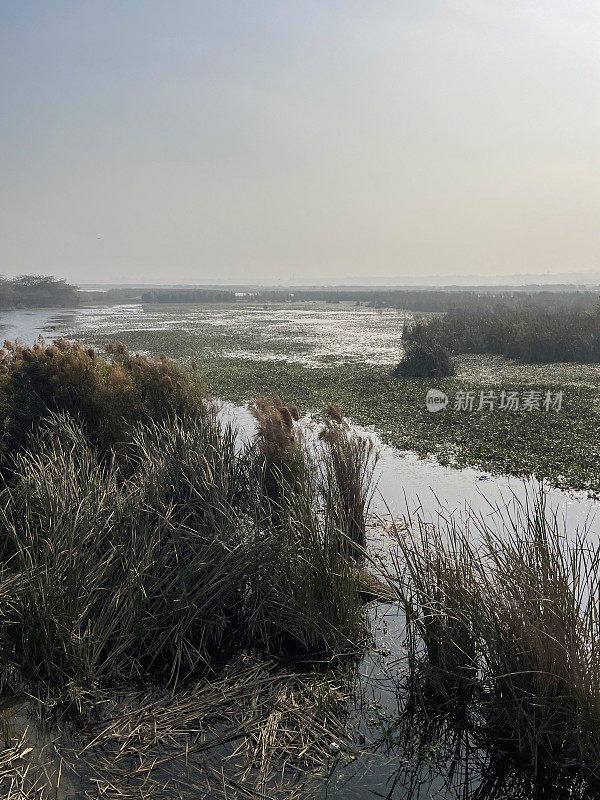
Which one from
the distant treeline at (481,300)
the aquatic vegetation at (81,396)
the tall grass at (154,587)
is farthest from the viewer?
the distant treeline at (481,300)

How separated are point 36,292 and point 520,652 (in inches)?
3738

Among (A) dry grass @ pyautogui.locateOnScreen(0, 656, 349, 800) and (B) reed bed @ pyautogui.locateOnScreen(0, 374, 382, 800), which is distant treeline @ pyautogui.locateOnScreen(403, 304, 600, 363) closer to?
(B) reed bed @ pyautogui.locateOnScreen(0, 374, 382, 800)

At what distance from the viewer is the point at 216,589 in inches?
171

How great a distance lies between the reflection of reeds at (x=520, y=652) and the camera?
2.99m

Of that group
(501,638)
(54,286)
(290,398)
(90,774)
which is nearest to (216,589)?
(90,774)

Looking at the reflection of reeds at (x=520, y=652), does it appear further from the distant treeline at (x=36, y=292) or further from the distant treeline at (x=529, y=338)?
the distant treeline at (x=36, y=292)

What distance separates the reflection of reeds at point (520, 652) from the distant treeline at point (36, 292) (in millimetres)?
85345

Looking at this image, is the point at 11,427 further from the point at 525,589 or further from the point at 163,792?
the point at 525,589

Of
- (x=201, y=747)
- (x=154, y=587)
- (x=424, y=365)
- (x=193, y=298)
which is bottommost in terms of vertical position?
(x=201, y=747)

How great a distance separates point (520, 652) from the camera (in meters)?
3.08

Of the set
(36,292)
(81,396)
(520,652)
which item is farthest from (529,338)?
(36,292)

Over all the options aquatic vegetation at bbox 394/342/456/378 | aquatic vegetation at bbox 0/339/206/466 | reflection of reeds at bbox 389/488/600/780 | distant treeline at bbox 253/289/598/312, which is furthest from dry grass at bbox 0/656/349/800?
distant treeline at bbox 253/289/598/312

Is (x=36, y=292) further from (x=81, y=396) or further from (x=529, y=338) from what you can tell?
(x=81, y=396)


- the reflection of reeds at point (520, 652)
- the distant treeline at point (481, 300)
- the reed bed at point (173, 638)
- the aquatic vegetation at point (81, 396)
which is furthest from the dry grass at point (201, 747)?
the distant treeline at point (481, 300)
